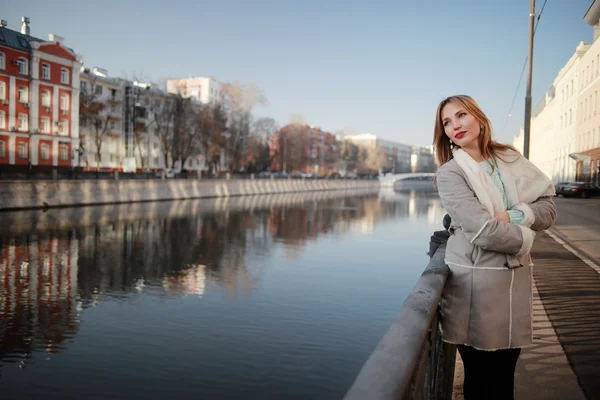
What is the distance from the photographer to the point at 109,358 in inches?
301

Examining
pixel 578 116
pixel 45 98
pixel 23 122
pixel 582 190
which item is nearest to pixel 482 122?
pixel 582 190

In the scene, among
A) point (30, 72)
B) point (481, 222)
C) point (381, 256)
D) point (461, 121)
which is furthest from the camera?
point (30, 72)

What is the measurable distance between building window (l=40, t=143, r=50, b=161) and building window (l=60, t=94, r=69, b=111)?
4364 millimetres

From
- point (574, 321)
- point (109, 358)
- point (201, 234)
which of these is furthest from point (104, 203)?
point (574, 321)

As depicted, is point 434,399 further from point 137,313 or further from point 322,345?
point 137,313

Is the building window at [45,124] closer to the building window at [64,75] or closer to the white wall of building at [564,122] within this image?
the building window at [64,75]

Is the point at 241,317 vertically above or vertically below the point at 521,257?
below

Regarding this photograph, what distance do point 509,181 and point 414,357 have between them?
1051mm

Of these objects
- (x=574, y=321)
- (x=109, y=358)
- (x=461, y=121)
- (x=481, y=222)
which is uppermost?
(x=461, y=121)

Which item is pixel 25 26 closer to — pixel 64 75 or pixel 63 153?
pixel 64 75

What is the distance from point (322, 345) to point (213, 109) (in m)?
56.0

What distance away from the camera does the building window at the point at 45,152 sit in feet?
168

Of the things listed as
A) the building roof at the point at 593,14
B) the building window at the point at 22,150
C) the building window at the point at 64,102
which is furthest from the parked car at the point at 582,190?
the building window at the point at 64,102

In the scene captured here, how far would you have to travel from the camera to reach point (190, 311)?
10.2m
